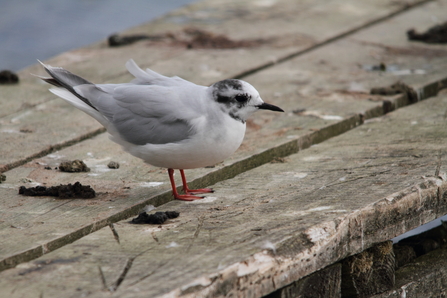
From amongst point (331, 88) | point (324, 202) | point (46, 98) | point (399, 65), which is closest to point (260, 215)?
point (324, 202)

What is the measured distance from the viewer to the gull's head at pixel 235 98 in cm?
297

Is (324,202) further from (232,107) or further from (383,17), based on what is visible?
(383,17)

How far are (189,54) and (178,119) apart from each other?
264cm

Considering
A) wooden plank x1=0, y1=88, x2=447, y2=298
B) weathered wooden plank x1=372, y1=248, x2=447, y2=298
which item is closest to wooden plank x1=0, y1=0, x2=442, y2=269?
wooden plank x1=0, y1=88, x2=447, y2=298

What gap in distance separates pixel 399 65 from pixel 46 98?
2.79 metres

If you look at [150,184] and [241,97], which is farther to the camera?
[150,184]

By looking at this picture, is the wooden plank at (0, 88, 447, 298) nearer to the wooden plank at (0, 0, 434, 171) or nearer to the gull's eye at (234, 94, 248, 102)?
the gull's eye at (234, 94, 248, 102)

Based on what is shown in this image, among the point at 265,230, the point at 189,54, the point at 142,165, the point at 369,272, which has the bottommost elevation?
the point at 369,272

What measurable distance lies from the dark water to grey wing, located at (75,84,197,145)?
7.58 meters

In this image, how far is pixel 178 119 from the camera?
9.62 ft

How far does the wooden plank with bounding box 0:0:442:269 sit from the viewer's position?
256cm

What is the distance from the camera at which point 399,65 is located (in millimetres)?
5035

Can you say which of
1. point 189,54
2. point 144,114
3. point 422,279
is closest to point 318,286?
point 422,279

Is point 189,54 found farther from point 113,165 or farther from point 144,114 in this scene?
point 144,114
